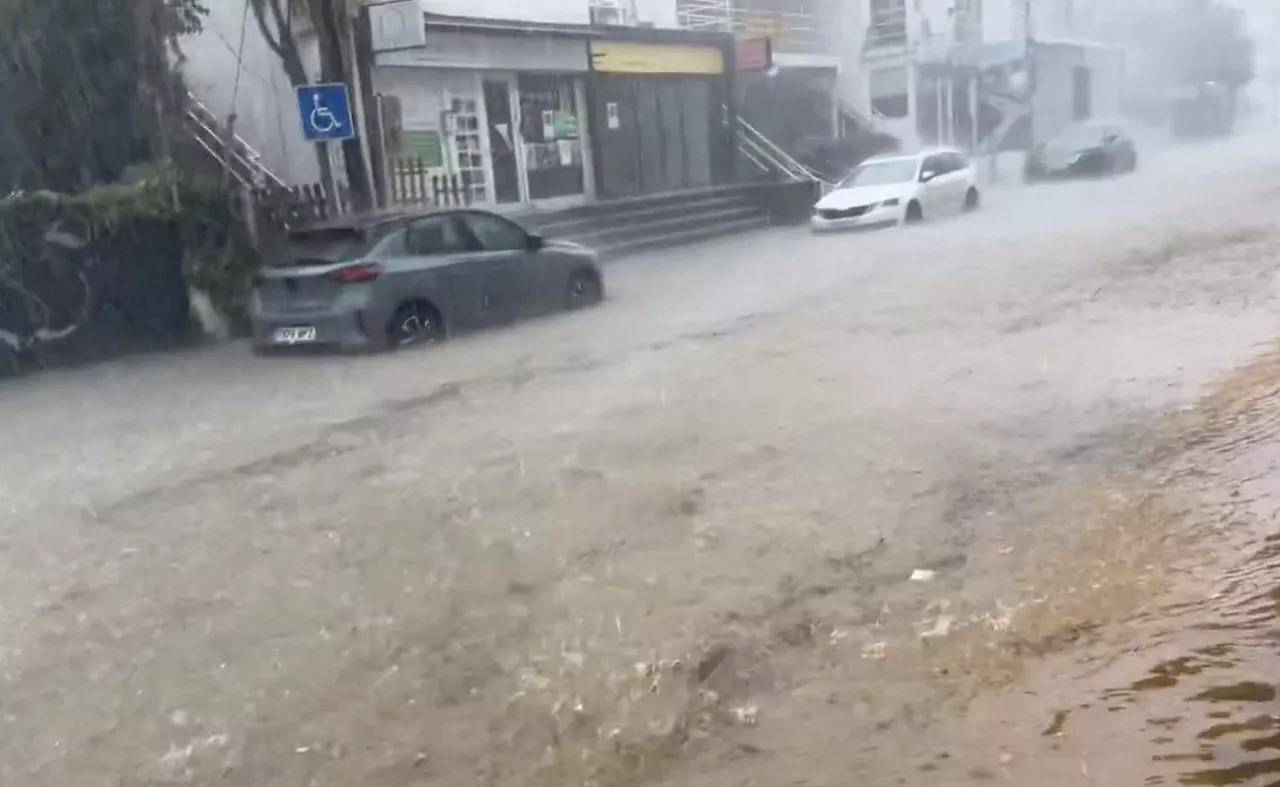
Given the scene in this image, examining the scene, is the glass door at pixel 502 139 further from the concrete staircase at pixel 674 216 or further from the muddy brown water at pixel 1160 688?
the muddy brown water at pixel 1160 688

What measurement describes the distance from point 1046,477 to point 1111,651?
2432mm

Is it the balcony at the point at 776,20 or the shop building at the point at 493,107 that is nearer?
the shop building at the point at 493,107

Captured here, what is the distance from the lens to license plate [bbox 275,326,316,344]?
12.6 meters

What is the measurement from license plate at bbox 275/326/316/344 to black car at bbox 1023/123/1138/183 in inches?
944

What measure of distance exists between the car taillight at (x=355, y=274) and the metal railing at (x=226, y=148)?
5519 mm

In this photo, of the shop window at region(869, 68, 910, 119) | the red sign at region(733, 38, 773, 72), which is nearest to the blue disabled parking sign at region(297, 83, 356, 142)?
the red sign at region(733, 38, 773, 72)

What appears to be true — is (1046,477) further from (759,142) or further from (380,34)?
(759,142)

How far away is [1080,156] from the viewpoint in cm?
3184

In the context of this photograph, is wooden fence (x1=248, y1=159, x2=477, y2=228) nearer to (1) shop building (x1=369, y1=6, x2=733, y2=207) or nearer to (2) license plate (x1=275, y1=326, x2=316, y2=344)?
(1) shop building (x1=369, y1=6, x2=733, y2=207)

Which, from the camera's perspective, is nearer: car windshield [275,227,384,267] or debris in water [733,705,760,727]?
debris in water [733,705,760,727]

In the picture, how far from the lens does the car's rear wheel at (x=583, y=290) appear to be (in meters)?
15.1

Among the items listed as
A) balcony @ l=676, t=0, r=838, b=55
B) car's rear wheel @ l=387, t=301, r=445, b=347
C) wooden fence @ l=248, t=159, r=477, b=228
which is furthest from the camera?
balcony @ l=676, t=0, r=838, b=55

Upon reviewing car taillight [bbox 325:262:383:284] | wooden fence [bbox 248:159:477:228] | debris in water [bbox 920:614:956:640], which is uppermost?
wooden fence [bbox 248:159:477:228]

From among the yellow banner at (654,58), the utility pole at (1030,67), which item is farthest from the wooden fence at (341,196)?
the utility pole at (1030,67)
